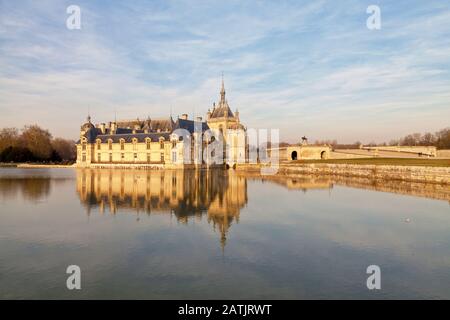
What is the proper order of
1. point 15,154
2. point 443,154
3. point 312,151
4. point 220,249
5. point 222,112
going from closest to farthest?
point 220,249 → point 443,154 → point 312,151 → point 222,112 → point 15,154

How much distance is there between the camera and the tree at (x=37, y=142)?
79.8 m

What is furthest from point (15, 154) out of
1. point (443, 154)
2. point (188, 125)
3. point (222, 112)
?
point (443, 154)

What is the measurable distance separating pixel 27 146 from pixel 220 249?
83.4 metres

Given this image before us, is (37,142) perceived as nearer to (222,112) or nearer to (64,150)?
(64,150)

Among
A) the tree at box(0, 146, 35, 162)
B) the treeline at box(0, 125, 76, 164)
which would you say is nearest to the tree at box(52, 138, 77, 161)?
the treeline at box(0, 125, 76, 164)

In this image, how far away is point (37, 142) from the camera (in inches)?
3204

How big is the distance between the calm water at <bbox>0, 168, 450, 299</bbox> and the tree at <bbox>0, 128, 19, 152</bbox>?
248ft

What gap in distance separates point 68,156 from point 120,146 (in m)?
45.4

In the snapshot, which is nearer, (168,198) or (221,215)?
(221,215)

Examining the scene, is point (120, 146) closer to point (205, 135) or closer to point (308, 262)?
point (205, 135)

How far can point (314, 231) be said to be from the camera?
1224cm

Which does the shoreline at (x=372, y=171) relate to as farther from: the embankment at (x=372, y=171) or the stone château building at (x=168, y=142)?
the stone château building at (x=168, y=142)

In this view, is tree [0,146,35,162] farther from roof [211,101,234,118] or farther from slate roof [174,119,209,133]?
roof [211,101,234,118]
